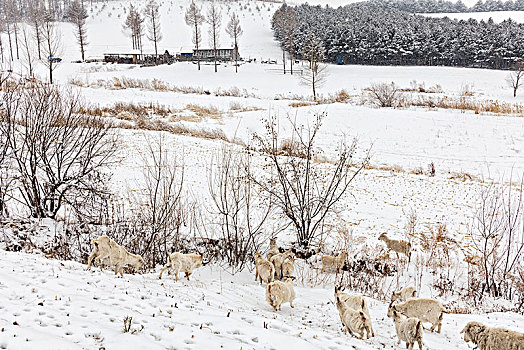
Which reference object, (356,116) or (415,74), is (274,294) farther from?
(415,74)

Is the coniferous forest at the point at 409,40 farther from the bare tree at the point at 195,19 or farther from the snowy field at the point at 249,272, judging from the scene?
the snowy field at the point at 249,272

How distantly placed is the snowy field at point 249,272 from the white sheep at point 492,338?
365 mm

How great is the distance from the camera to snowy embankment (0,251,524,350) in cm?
508

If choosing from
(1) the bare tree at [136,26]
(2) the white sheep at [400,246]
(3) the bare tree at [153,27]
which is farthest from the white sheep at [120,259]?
(1) the bare tree at [136,26]

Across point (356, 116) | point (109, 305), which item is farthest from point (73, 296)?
point (356, 116)

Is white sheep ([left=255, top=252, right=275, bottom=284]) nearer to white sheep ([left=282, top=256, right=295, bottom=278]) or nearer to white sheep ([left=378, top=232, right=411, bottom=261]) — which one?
white sheep ([left=282, top=256, right=295, bottom=278])

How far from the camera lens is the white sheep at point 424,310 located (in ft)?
21.9

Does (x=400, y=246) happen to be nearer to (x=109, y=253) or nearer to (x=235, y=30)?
(x=109, y=253)

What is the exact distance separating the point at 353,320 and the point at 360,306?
1.22ft

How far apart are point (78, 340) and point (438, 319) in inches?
218

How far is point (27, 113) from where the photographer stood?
11.4 m

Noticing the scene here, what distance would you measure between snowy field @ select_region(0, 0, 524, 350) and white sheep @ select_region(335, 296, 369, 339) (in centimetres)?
22

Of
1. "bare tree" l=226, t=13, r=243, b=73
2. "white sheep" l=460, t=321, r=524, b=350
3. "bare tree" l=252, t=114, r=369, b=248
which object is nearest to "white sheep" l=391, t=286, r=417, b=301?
"white sheep" l=460, t=321, r=524, b=350

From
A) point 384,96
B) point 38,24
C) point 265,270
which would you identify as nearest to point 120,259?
point 265,270
